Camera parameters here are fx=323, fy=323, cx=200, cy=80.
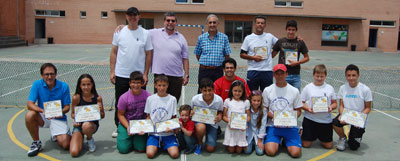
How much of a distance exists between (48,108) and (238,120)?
286cm

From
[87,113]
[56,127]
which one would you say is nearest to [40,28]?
[56,127]

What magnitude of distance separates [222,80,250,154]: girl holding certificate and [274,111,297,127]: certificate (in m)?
0.44

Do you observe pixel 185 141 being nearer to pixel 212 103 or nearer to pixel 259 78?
pixel 212 103

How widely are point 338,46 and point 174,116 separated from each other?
34466mm

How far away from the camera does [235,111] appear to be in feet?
16.6

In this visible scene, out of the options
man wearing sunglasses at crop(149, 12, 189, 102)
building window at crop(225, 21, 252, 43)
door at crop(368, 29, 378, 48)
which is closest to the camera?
man wearing sunglasses at crop(149, 12, 189, 102)

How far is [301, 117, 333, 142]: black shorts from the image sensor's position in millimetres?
5320

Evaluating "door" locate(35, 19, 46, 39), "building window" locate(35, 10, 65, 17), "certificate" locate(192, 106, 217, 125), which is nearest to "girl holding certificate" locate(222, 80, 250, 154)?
"certificate" locate(192, 106, 217, 125)

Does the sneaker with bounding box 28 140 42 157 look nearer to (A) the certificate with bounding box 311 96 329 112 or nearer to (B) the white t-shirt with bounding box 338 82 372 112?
(A) the certificate with bounding box 311 96 329 112

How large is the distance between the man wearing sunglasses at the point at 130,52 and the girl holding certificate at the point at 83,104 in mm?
514

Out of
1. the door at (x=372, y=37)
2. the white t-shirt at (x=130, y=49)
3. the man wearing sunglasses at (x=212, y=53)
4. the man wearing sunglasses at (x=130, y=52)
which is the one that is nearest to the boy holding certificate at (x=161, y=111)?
the man wearing sunglasses at (x=130, y=52)

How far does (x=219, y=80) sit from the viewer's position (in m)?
5.59

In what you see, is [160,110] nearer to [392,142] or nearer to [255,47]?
[255,47]

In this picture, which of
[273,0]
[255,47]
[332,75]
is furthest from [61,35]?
[255,47]
